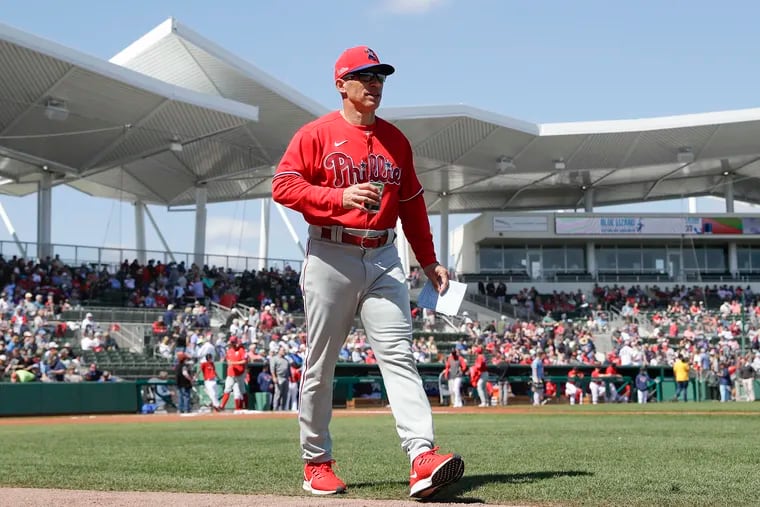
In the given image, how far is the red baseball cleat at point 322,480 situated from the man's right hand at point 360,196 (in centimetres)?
150

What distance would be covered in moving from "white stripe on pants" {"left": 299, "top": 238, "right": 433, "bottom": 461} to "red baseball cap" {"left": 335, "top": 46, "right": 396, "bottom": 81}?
94 centimetres

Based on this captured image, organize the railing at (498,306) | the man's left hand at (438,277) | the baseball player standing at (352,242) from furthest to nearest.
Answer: the railing at (498,306) < the man's left hand at (438,277) < the baseball player standing at (352,242)

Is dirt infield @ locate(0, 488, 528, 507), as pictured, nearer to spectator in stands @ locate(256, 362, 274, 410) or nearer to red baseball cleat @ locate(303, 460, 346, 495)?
red baseball cleat @ locate(303, 460, 346, 495)

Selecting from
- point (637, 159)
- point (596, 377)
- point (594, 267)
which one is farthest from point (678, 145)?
point (596, 377)

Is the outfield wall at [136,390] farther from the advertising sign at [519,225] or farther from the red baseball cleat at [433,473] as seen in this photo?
the advertising sign at [519,225]

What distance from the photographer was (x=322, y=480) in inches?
214

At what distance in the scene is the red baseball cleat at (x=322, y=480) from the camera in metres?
5.36

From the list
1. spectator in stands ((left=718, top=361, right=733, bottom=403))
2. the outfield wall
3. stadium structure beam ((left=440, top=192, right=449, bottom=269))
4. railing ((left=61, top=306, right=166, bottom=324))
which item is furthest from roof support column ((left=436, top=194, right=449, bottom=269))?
spectator in stands ((left=718, top=361, right=733, bottom=403))

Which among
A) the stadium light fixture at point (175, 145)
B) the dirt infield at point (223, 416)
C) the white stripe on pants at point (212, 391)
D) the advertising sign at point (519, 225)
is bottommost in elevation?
the dirt infield at point (223, 416)

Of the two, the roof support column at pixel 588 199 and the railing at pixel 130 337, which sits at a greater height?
the roof support column at pixel 588 199

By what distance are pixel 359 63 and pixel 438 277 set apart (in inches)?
50.9

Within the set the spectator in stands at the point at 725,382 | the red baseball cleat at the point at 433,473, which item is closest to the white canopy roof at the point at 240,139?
the spectator in stands at the point at 725,382

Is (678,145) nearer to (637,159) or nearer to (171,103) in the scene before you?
(637,159)

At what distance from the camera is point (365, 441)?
10586 mm
